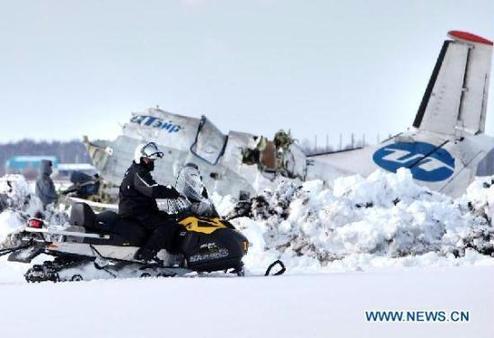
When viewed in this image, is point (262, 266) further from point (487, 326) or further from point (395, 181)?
point (487, 326)

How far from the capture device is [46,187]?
18.6 meters

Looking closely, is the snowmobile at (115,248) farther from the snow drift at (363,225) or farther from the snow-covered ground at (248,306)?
the snow drift at (363,225)

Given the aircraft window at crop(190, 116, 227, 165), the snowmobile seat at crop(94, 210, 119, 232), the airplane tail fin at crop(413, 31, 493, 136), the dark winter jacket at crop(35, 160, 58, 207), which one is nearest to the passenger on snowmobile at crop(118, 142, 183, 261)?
the snowmobile seat at crop(94, 210, 119, 232)

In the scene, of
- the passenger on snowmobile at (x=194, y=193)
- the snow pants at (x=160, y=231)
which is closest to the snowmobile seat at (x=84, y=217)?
the snow pants at (x=160, y=231)

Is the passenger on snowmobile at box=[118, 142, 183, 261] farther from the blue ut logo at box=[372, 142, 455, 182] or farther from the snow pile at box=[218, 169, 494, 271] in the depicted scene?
the blue ut logo at box=[372, 142, 455, 182]

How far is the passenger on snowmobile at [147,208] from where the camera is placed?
9633mm

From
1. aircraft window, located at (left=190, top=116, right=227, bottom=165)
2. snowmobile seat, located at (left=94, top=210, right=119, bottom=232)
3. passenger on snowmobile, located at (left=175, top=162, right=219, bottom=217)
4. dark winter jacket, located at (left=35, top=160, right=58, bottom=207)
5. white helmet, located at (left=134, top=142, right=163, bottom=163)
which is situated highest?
white helmet, located at (left=134, top=142, right=163, bottom=163)

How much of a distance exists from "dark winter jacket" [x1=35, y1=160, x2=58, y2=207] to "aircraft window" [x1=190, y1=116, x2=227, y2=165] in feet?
13.0

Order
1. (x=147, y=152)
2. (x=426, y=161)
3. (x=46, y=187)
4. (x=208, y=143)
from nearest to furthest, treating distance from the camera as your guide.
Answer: (x=147, y=152) → (x=46, y=187) → (x=208, y=143) → (x=426, y=161)

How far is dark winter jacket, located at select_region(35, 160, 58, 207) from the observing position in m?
18.4

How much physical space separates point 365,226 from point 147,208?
4.78 m

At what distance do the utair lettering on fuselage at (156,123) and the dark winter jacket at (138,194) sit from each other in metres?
10.8

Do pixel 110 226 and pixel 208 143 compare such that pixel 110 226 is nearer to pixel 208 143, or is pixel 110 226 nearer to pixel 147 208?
pixel 147 208

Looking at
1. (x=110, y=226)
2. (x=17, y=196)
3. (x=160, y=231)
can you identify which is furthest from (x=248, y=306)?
(x=17, y=196)
